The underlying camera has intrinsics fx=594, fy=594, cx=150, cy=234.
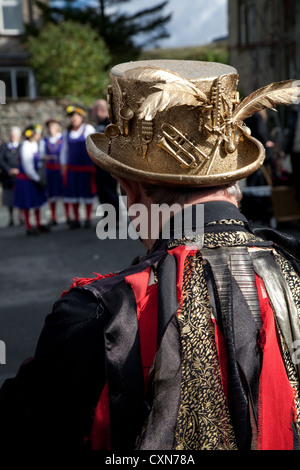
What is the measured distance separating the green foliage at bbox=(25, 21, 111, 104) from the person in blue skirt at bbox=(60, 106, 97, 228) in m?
9.97

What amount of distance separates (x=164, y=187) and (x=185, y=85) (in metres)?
0.26

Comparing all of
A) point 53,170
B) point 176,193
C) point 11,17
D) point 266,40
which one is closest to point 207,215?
point 176,193

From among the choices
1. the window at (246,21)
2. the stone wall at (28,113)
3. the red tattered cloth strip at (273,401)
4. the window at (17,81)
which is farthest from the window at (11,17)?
the red tattered cloth strip at (273,401)

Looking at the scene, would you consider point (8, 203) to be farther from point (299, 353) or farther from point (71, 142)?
point (299, 353)

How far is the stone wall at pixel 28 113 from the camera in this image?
54.9ft

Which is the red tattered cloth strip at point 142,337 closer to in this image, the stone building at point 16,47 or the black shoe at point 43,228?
the black shoe at point 43,228

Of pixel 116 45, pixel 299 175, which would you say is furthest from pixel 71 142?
pixel 116 45

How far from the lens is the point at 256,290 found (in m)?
1.42

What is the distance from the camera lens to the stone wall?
658 inches

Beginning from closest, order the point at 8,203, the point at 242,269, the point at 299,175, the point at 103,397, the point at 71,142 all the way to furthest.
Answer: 1. the point at 103,397
2. the point at 242,269
3. the point at 299,175
4. the point at 71,142
5. the point at 8,203

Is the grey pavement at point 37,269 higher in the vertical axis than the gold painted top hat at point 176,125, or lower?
lower

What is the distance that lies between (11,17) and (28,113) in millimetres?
10472

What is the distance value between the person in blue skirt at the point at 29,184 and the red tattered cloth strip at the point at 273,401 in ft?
27.9

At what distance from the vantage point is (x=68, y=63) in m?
19.7
